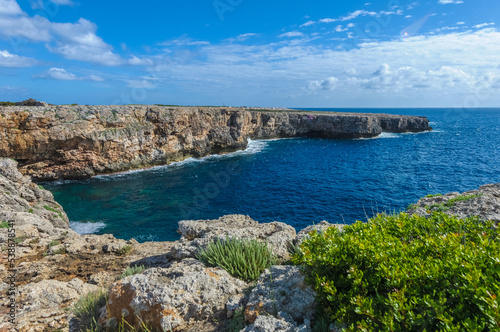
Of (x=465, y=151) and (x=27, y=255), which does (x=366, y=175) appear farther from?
(x=27, y=255)

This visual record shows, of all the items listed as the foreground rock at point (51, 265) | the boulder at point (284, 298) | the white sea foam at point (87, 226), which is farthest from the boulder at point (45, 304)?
the white sea foam at point (87, 226)

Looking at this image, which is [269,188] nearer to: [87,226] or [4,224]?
[87,226]

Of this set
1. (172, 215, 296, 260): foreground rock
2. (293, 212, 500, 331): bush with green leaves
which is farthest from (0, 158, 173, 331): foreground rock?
(293, 212, 500, 331): bush with green leaves

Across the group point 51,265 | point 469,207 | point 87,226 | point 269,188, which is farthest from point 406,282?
point 269,188

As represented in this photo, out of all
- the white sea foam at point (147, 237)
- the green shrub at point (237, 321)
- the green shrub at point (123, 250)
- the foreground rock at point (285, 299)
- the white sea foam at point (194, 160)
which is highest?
the foreground rock at point (285, 299)

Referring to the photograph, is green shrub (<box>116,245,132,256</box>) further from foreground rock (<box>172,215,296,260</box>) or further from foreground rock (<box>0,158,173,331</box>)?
foreground rock (<box>172,215,296,260</box>)

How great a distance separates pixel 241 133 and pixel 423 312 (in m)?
57.2

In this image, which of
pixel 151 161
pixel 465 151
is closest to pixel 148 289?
pixel 151 161

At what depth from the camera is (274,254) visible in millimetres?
6504

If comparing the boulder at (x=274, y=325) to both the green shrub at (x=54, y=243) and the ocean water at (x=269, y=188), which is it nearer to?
the green shrub at (x=54, y=243)

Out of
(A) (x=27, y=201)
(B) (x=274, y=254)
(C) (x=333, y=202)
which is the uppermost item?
(B) (x=274, y=254)

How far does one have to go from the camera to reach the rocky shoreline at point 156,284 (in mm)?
4395

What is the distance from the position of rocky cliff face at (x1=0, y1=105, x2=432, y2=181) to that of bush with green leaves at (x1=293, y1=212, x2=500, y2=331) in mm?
40914

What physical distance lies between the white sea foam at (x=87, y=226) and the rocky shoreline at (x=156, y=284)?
35.1 feet
